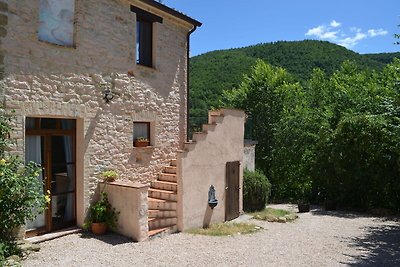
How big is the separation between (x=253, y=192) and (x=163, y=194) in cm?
416

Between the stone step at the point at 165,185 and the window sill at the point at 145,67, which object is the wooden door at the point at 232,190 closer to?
the stone step at the point at 165,185

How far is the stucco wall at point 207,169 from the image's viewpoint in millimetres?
9102

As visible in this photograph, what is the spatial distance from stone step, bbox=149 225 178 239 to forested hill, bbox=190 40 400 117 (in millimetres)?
20121

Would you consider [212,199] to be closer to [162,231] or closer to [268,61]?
[162,231]

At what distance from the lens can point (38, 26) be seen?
23.9 ft

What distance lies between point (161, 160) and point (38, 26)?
511 centimetres

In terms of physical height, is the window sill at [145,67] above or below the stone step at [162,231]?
above

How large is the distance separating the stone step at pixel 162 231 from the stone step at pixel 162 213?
0.31 meters

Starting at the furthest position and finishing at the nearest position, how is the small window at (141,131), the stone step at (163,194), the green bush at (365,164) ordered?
1. the green bush at (365,164)
2. the small window at (141,131)
3. the stone step at (163,194)

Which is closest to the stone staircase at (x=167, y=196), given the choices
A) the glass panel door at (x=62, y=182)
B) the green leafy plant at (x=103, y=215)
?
the green leafy plant at (x=103, y=215)

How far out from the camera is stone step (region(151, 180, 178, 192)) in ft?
32.1

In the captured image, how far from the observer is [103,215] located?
8.23m

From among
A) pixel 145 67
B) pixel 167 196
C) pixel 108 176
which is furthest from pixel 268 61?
pixel 108 176

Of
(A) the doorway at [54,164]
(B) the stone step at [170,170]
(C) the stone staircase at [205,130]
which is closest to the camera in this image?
(A) the doorway at [54,164]
